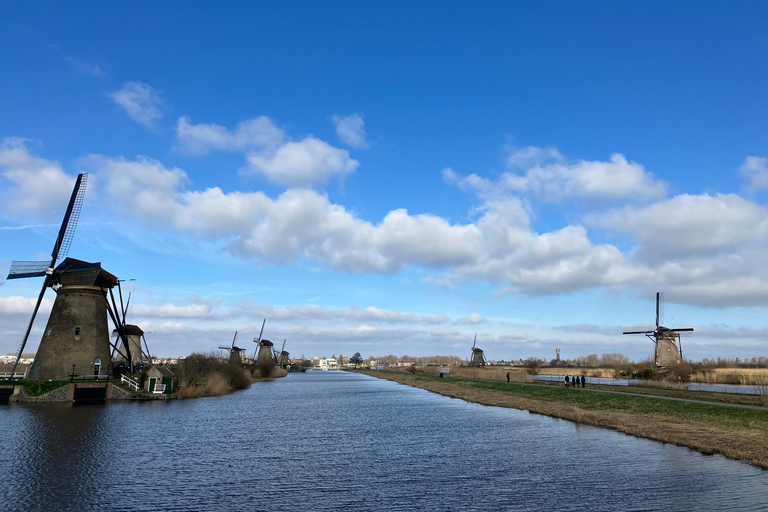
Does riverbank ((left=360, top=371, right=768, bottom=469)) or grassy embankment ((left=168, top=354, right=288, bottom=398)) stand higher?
riverbank ((left=360, top=371, right=768, bottom=469))

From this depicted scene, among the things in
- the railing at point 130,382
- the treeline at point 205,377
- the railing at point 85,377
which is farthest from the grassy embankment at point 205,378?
the railing at point 85,377

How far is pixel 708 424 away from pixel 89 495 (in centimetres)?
3101

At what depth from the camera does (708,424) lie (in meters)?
29.1

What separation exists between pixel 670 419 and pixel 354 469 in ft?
73.0

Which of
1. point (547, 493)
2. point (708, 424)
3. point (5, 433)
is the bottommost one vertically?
point (5, 433)

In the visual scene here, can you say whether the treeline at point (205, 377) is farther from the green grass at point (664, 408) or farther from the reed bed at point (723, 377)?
the reed bed at point (723, 377)

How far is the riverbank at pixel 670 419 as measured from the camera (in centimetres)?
2300

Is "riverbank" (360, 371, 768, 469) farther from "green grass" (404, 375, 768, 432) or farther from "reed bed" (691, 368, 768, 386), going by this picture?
"reed bed" (691, 368, 768, 386)

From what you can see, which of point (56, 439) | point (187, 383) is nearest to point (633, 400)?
point (56, 439)

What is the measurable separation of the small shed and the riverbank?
3555cm

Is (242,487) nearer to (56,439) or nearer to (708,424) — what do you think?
(56,439)

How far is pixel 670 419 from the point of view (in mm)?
31891

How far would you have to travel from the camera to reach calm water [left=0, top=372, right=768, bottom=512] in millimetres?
15852

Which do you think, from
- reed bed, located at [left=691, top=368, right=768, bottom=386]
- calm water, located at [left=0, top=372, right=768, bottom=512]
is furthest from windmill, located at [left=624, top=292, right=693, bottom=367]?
calm water, located at [left=0, top=372, right=768, bottom=512]
